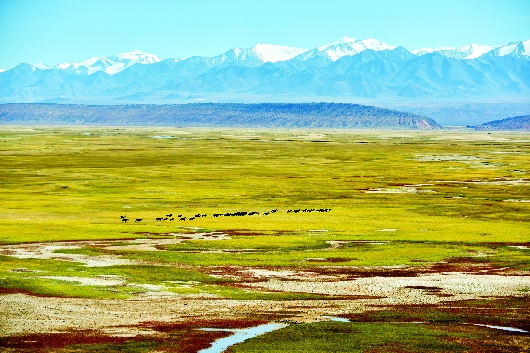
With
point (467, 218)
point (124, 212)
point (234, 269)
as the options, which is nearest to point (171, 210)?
point (124, 212)

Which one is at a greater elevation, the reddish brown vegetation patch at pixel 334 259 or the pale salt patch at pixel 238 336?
the pale salt patch at pixel 238 336

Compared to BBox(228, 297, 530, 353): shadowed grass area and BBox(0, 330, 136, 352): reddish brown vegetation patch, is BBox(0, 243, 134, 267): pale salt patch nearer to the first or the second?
BBox(0, 330, 136, 352): reddish brown vegetation patch

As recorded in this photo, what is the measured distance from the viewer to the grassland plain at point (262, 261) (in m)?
36.1

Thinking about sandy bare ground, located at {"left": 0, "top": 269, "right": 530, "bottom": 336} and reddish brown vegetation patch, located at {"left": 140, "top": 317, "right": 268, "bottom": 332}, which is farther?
sandy bare ground, located at {"left": 0, "top": 269, "right": 530, "bottom": 336}

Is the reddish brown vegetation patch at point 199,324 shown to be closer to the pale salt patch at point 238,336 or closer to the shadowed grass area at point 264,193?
the pale salt patch at point 238,336

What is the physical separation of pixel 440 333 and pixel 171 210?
51.2m

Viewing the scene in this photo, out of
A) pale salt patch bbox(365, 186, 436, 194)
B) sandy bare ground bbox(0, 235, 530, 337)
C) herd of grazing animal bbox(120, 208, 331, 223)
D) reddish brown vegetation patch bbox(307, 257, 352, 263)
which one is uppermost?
sandy bare ground bbox(0, 235, 530, 337)

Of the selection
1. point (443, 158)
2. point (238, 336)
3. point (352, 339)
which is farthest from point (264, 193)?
point (443, 158)

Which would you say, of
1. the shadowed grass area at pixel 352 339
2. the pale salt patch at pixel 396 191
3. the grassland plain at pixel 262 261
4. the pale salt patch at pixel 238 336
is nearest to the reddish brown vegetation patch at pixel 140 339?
the grassland plain at pixel 262 261

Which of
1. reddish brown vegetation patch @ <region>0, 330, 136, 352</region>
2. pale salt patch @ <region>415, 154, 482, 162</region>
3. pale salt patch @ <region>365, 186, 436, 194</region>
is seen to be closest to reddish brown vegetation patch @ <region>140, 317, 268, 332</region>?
reddish brown vegetation patch @ <region>0, 330, 136, 352</region>

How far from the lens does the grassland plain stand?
1422 inches

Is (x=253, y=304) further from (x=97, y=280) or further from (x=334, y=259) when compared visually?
(x=334, y=259)

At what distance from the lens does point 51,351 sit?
32250mm

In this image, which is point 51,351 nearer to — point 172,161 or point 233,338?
point 233,338
